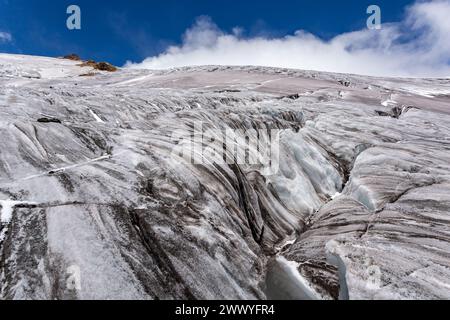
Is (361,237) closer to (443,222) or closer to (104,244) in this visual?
(443,222)

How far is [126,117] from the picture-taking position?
1477cm

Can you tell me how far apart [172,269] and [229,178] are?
4.42 metres

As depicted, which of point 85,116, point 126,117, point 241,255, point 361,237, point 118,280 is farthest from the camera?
point 126,117

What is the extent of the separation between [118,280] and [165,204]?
2.59 meters

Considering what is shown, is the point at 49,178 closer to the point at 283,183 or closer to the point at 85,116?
the point at 85,116

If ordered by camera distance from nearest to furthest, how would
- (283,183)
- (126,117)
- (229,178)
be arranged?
1. (229,178)
2. (283,183)
3. (126,117)

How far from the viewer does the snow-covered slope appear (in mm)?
6527

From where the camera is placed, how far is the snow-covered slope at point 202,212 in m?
6.53

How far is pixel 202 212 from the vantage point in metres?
8.77
